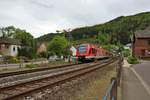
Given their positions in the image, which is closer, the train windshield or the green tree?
the train windshield

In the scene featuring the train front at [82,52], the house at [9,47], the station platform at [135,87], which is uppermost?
the house at [9,47]

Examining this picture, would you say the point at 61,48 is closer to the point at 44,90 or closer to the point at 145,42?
the point at 145,42

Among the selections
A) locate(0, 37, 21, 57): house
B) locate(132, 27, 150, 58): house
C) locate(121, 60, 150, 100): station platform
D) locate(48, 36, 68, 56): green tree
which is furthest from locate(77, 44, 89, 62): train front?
locate(48, 36, 68, 56): green tree

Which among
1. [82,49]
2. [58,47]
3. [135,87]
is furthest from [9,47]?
[135,87]

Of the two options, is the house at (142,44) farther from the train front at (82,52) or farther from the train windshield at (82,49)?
the train front at (82,52)

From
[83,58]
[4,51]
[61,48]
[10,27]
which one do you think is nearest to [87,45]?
[83,58]

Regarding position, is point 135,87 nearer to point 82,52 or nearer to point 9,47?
point 82,52

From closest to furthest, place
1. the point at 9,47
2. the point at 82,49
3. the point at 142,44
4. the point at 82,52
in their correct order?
the point at 82,52
the point at 82,49
the point at 9,47
the point at 142,44

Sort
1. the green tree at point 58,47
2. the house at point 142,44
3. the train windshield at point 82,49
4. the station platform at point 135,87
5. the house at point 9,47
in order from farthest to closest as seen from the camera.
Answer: the green tree at point 58,47 < the house at point 142,44 < the house at point 9,47 < the train windshield at point 82,49 < the station platform at point 135,87

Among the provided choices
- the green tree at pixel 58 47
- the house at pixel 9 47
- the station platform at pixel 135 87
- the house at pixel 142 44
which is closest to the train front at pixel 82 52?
the station platform at pixel 135 87

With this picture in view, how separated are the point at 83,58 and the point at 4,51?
3622 cm

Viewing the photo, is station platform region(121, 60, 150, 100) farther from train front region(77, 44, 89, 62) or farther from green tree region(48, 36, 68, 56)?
green tree region(48, 36, 68, 56)

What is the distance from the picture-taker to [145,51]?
85.5 m

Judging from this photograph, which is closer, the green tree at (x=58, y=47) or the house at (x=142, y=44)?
the house at (x=142, y=44)
